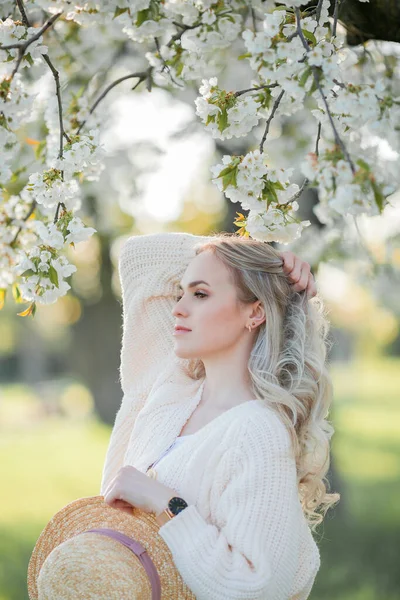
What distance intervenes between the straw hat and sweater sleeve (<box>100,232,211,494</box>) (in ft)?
1.88

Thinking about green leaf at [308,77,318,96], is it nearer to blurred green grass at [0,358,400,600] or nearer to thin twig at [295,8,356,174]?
thin twig at [295,8,356,174]

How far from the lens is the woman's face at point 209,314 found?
2.79 metres

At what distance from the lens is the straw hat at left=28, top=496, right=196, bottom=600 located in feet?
7.61

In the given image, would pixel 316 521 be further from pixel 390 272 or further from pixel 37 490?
Result: pixel 37 490

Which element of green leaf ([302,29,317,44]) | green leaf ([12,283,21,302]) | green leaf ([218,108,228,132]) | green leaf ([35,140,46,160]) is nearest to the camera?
green leaf ([302,29,317,44])

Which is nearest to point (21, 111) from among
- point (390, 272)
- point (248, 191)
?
point (248, 191)

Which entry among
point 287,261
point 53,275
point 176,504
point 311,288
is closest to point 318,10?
point 287,261

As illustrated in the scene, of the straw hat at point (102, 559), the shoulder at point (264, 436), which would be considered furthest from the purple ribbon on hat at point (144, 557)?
the shoulder at point (264, 436)

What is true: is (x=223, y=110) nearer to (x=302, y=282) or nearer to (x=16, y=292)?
(x=302, y=282)

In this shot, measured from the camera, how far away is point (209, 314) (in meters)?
2.79

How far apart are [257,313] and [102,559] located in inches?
37.7

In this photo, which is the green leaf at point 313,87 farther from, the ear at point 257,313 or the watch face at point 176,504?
the watch face at point 176,504

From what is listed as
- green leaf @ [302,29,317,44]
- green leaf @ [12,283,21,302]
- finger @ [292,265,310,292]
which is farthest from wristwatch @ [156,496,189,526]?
green leaf @ [302,29,317,44]

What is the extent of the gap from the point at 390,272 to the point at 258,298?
3.98 m
